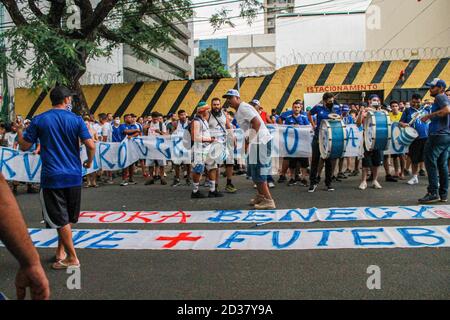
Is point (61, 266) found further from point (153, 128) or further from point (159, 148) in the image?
point (153, 128)

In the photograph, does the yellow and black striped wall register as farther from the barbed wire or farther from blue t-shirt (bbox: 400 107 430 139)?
blue t-shirt (bbox: 400 107 430 139)

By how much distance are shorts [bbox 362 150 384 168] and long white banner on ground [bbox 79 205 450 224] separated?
2.32m

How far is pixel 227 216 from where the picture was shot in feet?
24.1

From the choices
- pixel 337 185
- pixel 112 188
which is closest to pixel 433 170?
pixel 337 185

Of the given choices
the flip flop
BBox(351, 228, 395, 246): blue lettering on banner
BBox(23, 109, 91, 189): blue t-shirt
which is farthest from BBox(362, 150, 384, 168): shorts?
the flip flop

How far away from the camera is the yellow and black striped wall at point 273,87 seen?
16922mm

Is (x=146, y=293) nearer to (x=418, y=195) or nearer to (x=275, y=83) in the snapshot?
(x=418, y=195)

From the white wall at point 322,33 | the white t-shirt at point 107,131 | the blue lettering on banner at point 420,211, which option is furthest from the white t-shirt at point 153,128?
the white wall at point 322,33

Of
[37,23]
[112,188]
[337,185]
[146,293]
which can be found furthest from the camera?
[37,23]

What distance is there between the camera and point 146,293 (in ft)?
13.6

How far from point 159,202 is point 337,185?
160 inches

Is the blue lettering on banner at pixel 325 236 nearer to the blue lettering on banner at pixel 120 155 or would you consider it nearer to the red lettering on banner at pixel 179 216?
the red lettering on banner at pixel 179 216

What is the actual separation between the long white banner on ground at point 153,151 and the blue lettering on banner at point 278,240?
407cm
